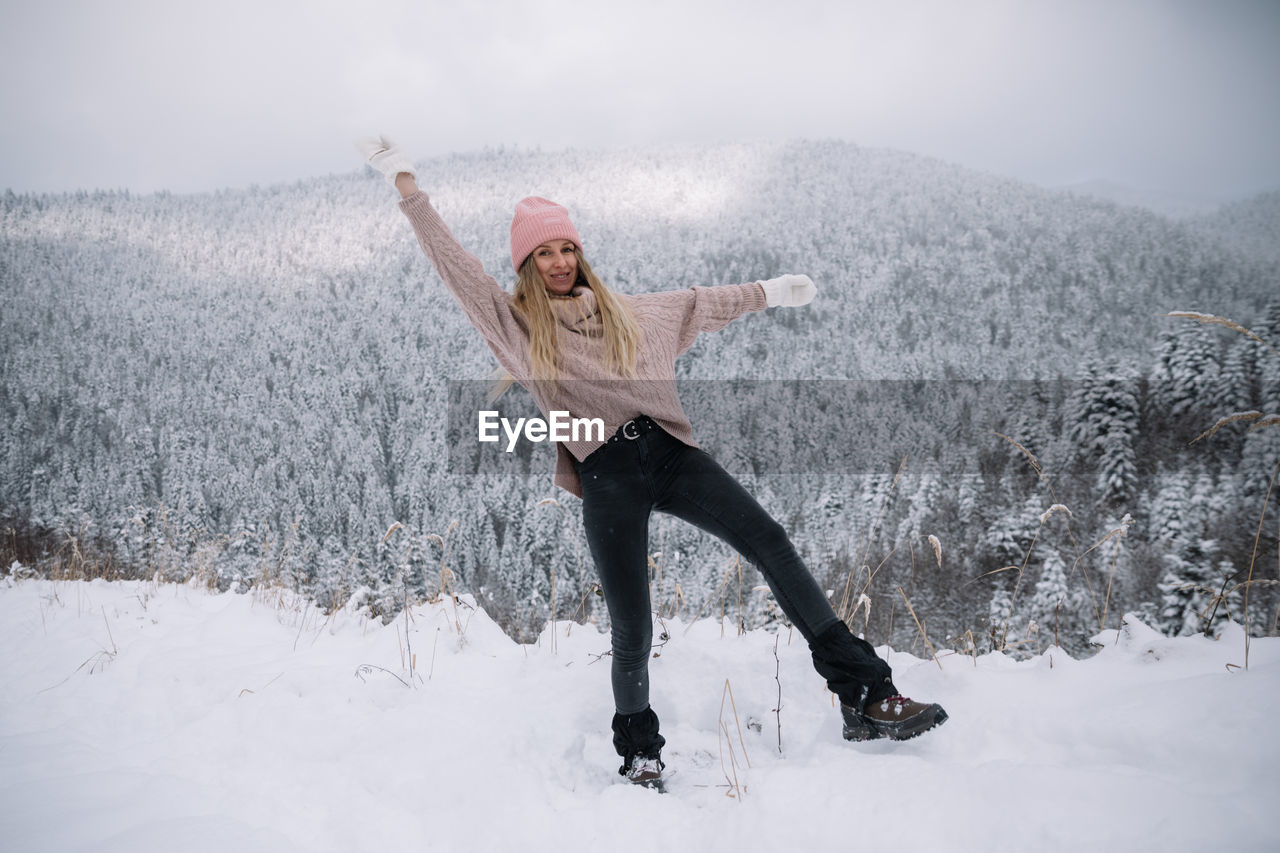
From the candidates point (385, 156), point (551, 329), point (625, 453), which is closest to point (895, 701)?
point (625, 453)

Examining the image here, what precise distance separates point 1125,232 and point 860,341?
71367 millimetres

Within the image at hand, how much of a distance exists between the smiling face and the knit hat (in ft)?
0.09

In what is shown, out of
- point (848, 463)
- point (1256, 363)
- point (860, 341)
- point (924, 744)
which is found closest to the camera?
point (924, 744)

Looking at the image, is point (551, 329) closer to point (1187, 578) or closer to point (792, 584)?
point (792, 584)

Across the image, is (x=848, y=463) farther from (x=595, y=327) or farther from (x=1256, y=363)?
(x=595, y=327)

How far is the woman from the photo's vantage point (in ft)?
6.49

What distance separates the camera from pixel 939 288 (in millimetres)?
113438

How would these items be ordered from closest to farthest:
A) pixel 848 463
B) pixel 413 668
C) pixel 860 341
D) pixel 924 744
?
pixel 924 744 < pixel 413 668 < pixel 848 463 < pixel 860 341

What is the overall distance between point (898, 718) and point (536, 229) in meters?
2.20

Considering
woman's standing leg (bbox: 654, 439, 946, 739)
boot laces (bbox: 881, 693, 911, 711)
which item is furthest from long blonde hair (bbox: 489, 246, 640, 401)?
boot laces (bbox: 881, 693, 911, 711)

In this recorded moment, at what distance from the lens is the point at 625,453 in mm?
A: 2146

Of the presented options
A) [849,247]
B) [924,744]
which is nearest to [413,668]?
[924,744]

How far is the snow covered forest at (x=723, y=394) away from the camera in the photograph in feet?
26.6

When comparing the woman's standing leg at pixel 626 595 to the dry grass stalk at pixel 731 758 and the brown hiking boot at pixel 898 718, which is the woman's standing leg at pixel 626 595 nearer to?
the dry grass stalk at pixel 731 758
